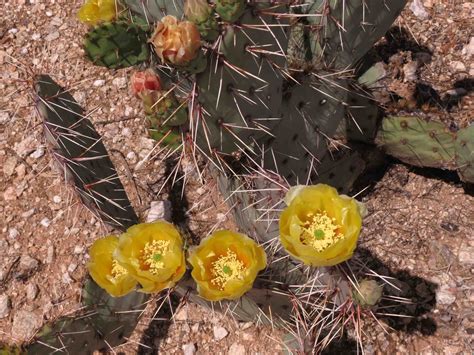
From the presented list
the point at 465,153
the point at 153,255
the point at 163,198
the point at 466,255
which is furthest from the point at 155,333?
the point at 465,153

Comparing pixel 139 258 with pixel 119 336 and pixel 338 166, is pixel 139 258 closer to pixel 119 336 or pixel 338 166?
pixel 119 336

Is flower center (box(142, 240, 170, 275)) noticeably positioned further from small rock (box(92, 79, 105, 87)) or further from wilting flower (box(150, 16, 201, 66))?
small rock (box(92, 79, 105, 87))

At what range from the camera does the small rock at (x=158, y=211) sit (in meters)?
2.23

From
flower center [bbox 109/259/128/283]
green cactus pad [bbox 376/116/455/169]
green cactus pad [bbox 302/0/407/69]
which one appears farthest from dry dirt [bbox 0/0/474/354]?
green cactus pad [bbox 302/0/407/69]

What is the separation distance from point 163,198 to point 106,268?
2.57 feet

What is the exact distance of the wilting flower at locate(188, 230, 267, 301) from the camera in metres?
1.33

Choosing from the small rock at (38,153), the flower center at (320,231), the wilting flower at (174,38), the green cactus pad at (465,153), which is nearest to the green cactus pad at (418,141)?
the green cactus pad at (465,153)

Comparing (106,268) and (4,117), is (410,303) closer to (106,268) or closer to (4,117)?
(106,268)

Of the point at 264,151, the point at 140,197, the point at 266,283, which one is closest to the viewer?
the point at 266,283

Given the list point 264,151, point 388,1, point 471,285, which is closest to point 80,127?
point 264,151

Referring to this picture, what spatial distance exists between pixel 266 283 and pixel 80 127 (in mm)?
666

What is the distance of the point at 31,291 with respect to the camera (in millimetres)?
2201

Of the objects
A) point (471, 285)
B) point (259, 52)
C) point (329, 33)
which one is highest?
point (259, 52)

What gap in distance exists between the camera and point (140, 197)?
2.32 m
